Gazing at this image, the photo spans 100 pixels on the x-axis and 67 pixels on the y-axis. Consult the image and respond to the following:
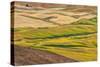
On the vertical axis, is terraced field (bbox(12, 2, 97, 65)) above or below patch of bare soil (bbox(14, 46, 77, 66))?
above

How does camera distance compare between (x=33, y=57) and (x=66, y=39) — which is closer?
(x=33, y=57)

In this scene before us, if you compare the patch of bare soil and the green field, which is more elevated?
the green field

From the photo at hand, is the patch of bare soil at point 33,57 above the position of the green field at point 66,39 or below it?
below

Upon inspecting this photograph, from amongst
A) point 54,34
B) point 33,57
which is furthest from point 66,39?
point 33,57

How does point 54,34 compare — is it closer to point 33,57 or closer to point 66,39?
point 66,39

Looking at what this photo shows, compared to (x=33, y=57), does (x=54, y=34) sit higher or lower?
higher
